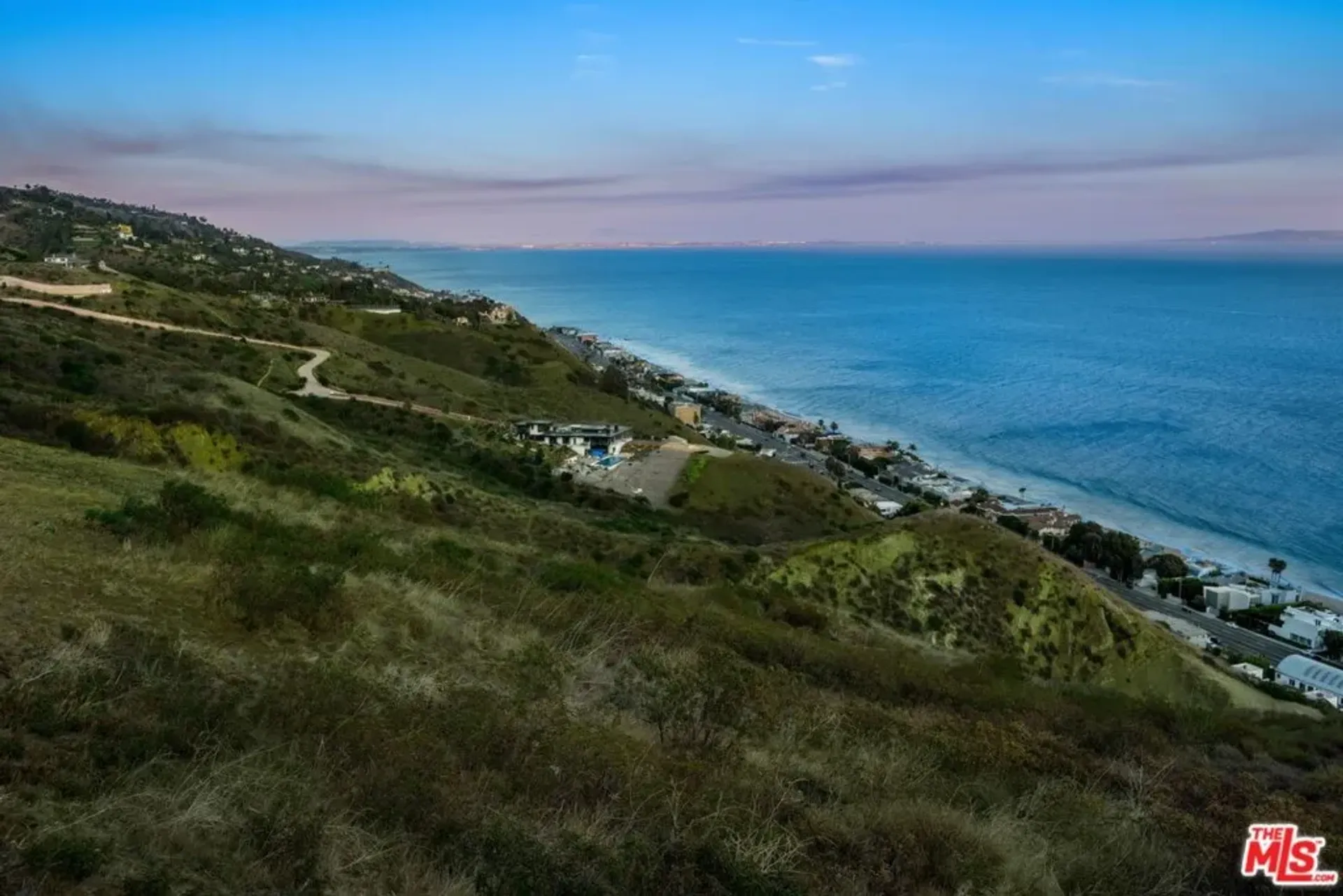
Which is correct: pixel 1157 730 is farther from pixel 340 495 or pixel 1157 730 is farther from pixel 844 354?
pixel 844 354

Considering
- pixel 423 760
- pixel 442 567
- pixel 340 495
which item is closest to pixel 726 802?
pixel 423 760

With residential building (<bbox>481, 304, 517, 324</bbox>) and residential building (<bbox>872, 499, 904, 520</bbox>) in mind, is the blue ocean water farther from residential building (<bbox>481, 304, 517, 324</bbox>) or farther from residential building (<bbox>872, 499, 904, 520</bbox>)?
residential building (<bbox>481, 304, 517, 324</bbox>)

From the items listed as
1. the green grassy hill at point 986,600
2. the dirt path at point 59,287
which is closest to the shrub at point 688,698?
the green grassy hill at point 986,600

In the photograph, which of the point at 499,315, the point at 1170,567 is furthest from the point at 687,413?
the point at 1170,567

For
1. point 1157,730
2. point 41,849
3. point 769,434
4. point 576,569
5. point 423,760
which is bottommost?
point 769,434

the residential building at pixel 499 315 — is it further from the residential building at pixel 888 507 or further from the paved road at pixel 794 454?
the residential building at pixel 888 507

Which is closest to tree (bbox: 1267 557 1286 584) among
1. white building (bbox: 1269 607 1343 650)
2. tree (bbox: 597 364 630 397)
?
white building (bbox: 1269 607 1343 650)
